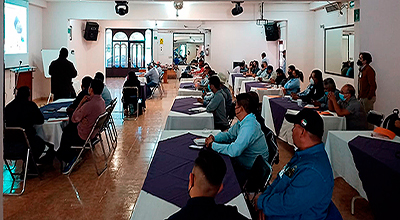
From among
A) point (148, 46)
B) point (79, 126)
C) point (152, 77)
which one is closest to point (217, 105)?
point (79, 126)

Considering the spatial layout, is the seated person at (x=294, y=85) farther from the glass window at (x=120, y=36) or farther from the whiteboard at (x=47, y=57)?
the glass window at (x=120, y=36)

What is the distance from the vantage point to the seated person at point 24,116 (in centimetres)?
414

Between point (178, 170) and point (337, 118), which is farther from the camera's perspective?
point (337, 118)

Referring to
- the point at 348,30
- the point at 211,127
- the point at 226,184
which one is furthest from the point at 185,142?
the point at 348,30

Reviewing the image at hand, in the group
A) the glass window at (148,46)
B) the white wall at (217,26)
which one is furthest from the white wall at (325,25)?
the glass window at (148,46)

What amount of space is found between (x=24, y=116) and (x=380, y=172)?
3648mm

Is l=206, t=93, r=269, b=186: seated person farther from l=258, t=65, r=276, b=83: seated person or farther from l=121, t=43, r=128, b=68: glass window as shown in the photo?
l=121, t=43, r=128, b=68: glass window

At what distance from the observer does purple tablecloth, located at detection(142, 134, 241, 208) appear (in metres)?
2.17

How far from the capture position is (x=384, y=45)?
21.1 feet

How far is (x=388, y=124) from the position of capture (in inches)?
152

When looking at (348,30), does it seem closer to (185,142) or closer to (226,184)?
(185,142)

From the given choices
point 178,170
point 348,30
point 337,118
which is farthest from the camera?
point 348,30

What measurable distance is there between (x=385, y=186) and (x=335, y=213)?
1.02 metres

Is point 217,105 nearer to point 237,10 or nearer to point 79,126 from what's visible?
point 79,126
